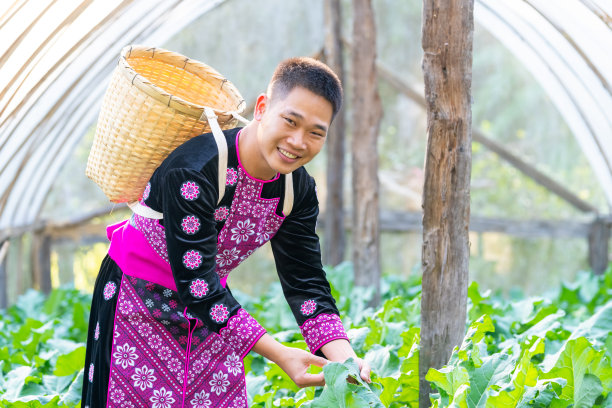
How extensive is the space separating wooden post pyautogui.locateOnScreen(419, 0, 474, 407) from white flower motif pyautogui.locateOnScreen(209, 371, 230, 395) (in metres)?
0.90

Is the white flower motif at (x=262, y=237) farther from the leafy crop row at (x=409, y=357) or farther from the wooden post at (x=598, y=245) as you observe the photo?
the wooden post at (x=598, y=245)

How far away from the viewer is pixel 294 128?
219cm

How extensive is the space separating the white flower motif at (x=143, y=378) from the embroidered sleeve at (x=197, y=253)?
330 mm

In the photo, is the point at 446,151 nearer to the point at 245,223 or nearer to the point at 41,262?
the point at 245,223

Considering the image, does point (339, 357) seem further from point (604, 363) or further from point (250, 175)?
point (604, 363)

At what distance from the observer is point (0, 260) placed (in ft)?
19.9

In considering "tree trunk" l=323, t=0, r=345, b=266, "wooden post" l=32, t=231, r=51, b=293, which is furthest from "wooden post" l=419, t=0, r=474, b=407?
"wooden post" l=32, t=231, r=51, b=293

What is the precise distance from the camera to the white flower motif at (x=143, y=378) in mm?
2365

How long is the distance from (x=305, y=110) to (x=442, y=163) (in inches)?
32.7

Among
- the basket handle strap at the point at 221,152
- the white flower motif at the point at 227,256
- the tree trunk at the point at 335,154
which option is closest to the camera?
the basket handle strap at the point at 221,152

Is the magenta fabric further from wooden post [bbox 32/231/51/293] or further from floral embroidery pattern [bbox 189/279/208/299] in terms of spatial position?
wooden post [bbox 32/231/51/293]

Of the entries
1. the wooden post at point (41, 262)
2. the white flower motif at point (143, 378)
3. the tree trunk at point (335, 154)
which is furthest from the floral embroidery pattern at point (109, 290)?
the wooden post at point (41, 262)

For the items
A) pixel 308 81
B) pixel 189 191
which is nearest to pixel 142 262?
pixel 189 191

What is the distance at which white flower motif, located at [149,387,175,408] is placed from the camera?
7.80 ft
